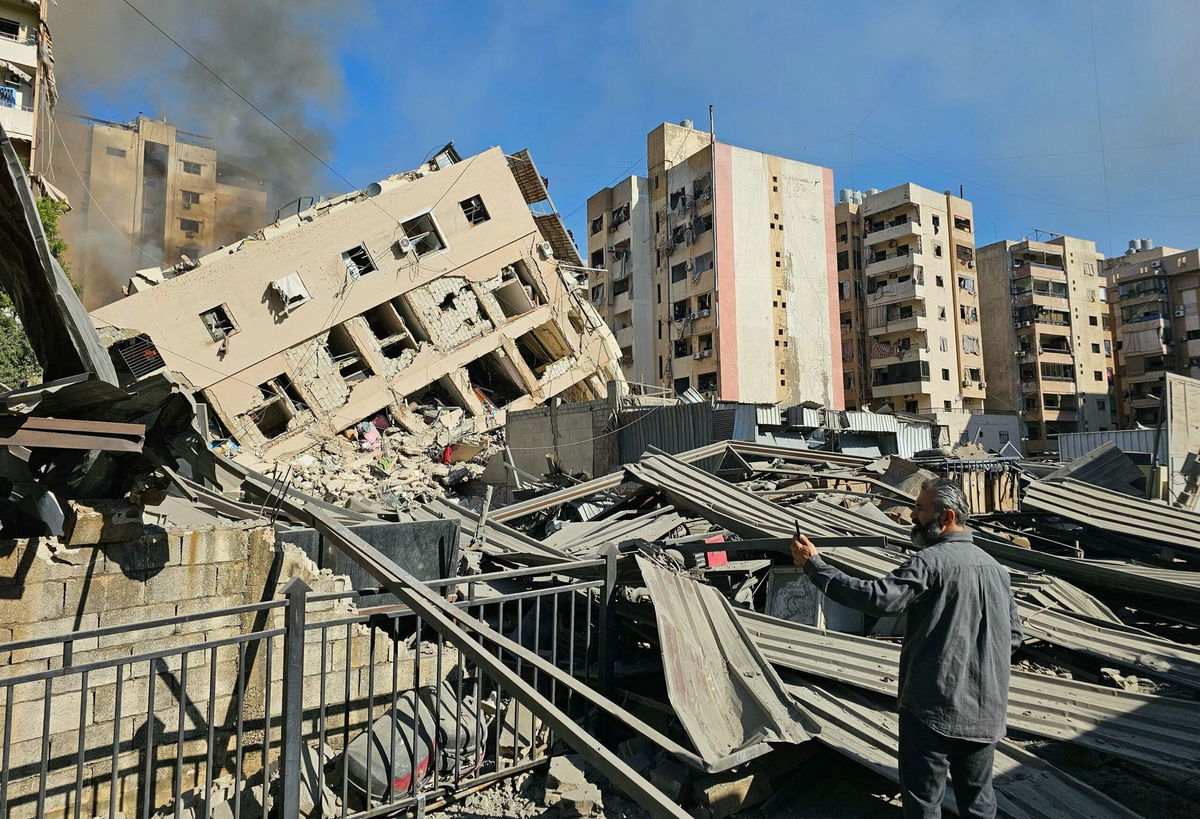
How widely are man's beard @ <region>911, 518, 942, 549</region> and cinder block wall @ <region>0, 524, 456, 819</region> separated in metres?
3.13

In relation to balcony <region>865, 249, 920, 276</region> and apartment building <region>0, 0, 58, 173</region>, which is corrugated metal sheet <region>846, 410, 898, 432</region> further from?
apartment building <region>0, 0, 58, 173</region>

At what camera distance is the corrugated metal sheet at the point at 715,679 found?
12.6 ft

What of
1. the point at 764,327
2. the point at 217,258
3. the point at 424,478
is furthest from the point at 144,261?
the point at 764,327

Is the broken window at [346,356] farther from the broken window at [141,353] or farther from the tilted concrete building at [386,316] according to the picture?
the broken window at [141,353]

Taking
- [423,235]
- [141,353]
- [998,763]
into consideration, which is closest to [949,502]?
[998,763]

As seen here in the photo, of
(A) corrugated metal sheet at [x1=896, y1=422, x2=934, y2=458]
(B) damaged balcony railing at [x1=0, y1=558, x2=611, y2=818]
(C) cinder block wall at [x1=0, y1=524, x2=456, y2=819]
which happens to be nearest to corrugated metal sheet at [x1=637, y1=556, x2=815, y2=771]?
(B) damaged balcony railing at [x1=0, y1=558, x2=611, y2=818]

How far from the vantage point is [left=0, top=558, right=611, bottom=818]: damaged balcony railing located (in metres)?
4.10

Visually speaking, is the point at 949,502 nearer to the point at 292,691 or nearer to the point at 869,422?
the point at 292,691

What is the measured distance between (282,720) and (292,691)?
0.28m

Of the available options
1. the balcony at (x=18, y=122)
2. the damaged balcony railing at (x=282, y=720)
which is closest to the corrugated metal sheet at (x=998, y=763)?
the damaged balcony railing at (x=282, y=720)

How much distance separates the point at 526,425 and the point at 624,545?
55.5ft

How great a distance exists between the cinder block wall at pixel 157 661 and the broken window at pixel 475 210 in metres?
25.0

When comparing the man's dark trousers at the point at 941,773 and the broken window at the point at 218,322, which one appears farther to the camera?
the broken window at the point at 218,322

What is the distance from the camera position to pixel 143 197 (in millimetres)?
52344
